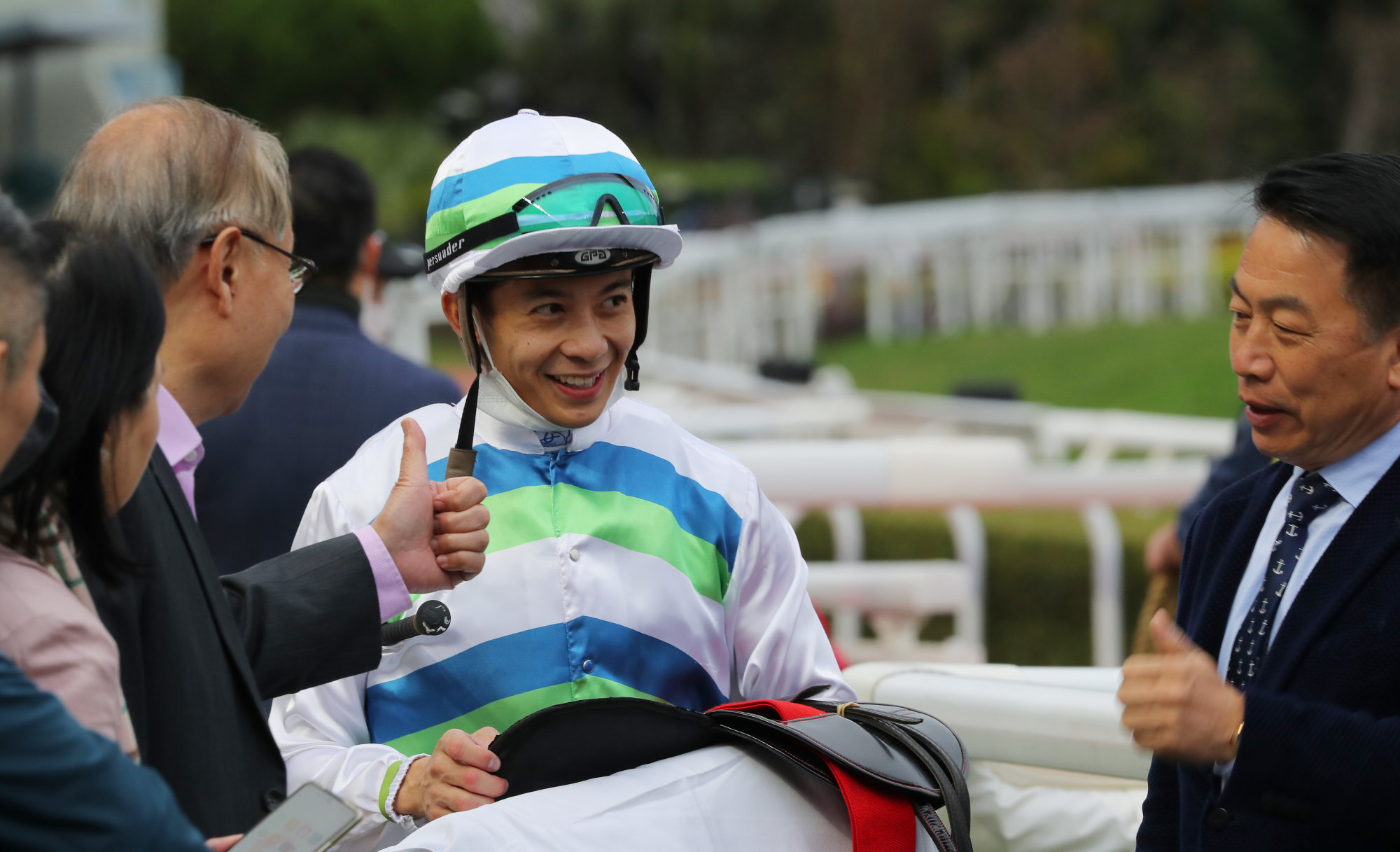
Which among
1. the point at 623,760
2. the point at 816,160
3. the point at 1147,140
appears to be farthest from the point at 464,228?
the point at 816,160

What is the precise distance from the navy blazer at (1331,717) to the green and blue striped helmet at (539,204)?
1036 millimetres

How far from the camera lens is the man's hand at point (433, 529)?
2049 millimetres

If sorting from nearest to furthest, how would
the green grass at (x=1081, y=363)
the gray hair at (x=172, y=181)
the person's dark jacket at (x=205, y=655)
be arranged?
the person's dark jacket at (x=205, y=655)
the gray hair at (x=172, y=181)
the green grass at (x=1081, y=363)

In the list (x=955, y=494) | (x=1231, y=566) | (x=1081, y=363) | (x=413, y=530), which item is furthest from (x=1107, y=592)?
(x=1081, y=363)

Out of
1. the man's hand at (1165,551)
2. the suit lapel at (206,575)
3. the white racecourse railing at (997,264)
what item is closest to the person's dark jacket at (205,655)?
the suit lapel at (206,575)

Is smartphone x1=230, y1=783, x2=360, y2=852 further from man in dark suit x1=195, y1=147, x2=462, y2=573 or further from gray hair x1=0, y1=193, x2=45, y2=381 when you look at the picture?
man in dark suit x1=195, y1=147, x2=462, y2=573

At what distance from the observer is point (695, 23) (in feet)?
129

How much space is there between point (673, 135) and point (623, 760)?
40.2 m

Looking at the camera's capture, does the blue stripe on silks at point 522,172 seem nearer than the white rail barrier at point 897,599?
Yes

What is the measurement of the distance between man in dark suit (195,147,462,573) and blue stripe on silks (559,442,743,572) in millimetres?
1123

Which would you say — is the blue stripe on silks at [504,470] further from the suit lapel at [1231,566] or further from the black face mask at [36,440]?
the suit lapel at [1231,566]

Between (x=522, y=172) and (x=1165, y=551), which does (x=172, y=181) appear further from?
(x=1165, y=551)

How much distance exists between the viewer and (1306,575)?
195 centimetres

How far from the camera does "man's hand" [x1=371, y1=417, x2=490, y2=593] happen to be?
2.05 m
